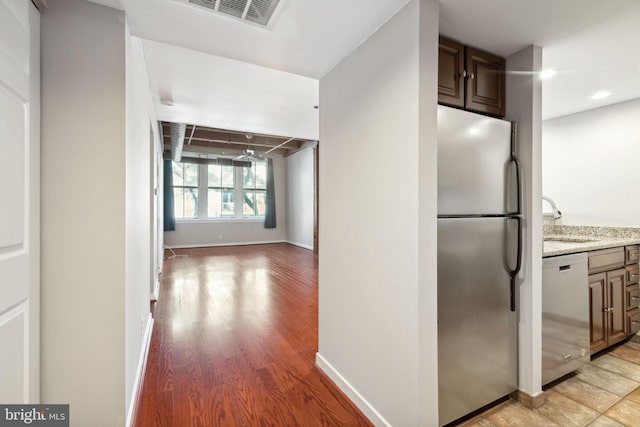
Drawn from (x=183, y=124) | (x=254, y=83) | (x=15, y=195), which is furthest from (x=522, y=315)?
(x=183, y=124)

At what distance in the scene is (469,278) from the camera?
5.62ft

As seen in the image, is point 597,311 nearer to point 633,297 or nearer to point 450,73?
point 633,297

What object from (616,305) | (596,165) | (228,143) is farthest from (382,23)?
(228,143)

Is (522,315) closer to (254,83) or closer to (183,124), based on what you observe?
(254,83)

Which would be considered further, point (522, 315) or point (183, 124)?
point (183, 124)

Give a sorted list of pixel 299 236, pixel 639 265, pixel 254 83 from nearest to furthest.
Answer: pixel 639 265 < pixel 254 83 < pixel 299 236

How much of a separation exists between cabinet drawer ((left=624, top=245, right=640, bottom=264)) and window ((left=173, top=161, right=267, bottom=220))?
844 cm

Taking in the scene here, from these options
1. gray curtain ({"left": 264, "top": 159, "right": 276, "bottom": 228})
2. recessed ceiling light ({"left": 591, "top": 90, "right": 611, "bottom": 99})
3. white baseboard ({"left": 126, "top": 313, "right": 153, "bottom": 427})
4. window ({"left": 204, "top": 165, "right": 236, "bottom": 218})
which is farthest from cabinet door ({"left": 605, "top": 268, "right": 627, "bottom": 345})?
window ({"left": 204, "top": 165, "right": 236, "bottom": 218})

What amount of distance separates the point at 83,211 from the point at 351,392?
190cm

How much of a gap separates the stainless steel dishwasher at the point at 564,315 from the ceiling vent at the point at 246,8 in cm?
235

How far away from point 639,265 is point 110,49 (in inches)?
177

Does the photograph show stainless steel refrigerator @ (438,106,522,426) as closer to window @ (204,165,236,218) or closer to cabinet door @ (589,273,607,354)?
cabinet door @ (589,273,607,354)

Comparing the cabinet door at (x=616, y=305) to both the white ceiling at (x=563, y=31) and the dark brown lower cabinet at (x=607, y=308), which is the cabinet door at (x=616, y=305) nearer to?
the dark brown lower cabinet at (x=607, y=308)

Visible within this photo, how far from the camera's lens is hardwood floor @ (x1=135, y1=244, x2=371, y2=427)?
1784mm
